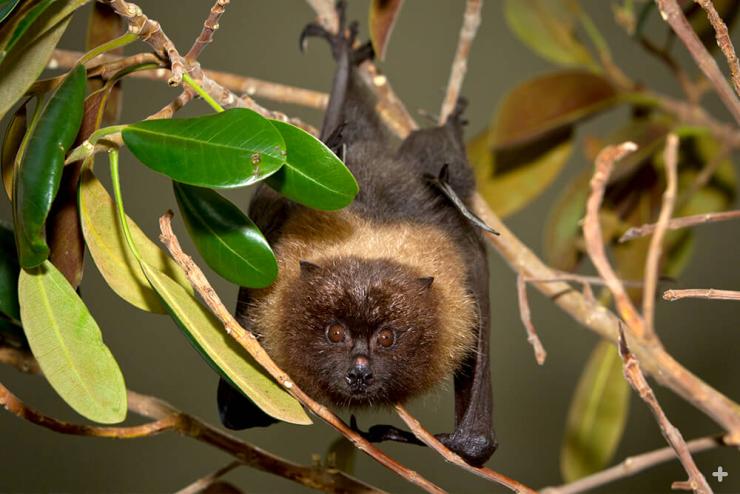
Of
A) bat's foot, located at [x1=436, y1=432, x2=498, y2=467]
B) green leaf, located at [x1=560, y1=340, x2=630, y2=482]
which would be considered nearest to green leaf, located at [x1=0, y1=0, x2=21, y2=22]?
bat's foot, located at [x1=436, y1=432, x2=498, y2=467]

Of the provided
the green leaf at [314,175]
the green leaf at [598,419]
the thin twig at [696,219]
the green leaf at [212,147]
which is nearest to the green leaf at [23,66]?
the green leaf at [212,147]

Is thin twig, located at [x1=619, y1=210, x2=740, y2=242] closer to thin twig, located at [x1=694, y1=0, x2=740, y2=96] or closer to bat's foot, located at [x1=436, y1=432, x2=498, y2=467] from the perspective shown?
thin twig, located at [x1=694, y1=0, x2=740, y2=96]

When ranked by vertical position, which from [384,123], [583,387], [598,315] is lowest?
[583,387]

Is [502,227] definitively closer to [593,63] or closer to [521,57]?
[593,63]

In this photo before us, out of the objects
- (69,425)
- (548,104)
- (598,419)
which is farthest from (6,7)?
(598,419)

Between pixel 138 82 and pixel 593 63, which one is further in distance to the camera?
pixel 138 82

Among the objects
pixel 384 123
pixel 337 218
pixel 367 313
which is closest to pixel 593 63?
pixel 384 123

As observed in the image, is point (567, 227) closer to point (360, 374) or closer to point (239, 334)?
point (360, 374)
